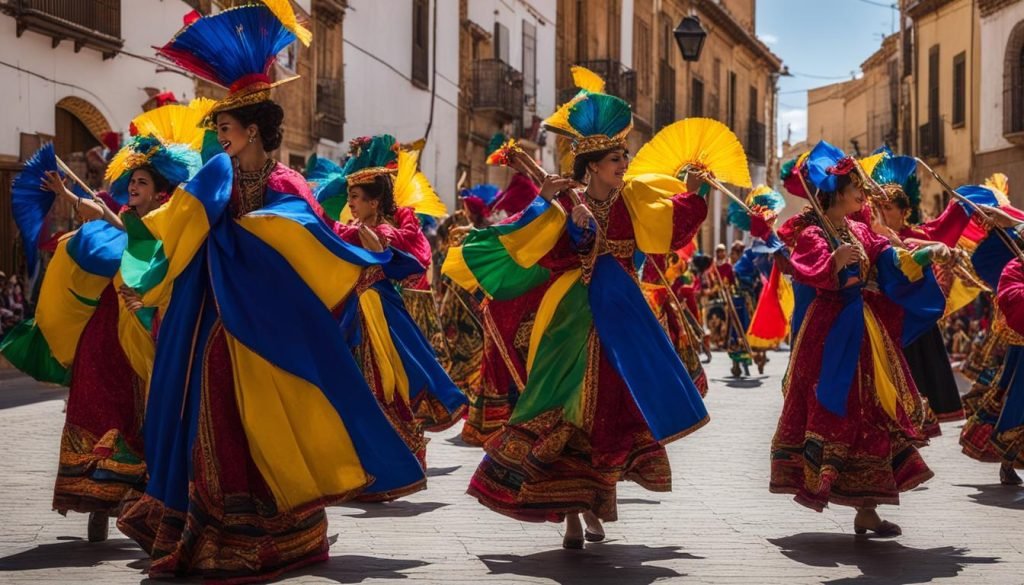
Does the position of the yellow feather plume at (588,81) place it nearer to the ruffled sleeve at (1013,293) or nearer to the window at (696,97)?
→ the ruffled sleeve at (1013,293)

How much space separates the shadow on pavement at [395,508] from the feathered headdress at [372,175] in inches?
71.5

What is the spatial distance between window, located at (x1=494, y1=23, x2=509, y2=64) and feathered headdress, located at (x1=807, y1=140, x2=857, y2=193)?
25.0 meters

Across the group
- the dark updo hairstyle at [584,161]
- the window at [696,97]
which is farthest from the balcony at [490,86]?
the dark updo hairstyle at [584,161]

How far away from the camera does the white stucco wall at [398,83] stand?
26.2m

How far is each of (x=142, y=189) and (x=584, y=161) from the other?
6.40 ft

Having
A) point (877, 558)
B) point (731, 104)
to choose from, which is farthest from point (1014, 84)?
point (877, 558)

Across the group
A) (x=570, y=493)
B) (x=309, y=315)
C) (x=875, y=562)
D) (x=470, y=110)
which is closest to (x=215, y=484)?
(x=309, y=315)

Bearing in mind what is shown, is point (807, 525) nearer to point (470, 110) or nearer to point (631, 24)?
point (470, 110)

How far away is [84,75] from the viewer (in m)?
20.5

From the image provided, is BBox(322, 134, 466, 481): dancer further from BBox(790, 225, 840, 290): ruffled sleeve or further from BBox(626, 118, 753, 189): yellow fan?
BBox(790, 225, 840, 290): ruffled sleeve

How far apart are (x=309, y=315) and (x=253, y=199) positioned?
50cm

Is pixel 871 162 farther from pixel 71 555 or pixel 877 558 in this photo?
pixel 71 555

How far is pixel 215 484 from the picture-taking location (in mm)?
6219

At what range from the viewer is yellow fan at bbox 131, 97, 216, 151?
25.0 ft
